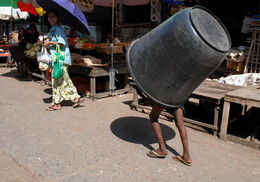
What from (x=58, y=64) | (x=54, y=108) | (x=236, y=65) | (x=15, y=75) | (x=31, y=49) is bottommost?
(x=54, y=108)

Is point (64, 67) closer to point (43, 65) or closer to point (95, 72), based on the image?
point (43, 65)

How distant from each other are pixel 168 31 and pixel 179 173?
161 centimetres

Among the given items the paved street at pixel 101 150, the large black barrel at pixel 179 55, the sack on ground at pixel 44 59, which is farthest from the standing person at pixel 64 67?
the large black barrel at pixel 179 55

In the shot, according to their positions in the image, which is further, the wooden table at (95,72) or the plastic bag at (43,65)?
the wooden table at (95,72)

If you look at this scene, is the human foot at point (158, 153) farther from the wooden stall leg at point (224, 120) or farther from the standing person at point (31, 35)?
the standing person at point (31, 35)

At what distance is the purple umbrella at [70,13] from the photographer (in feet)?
17.5

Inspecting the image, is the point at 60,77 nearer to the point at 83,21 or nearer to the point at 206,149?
the point at 83,21

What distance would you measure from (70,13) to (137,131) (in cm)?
298

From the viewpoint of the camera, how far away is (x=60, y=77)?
17.1 feet

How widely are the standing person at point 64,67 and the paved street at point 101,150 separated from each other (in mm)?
225

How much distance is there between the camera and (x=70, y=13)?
19.4 feet

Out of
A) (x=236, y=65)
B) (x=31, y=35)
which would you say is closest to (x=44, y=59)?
(x=31, y=35)

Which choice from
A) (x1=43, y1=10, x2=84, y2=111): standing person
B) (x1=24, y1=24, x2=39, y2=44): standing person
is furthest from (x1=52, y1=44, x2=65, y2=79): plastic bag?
(x1=24, y1=24, x2=39, y2=44): standing person

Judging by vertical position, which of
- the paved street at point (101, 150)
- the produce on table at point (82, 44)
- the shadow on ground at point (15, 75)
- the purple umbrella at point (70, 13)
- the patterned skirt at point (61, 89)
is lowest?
the paved street at point (101, 150)
